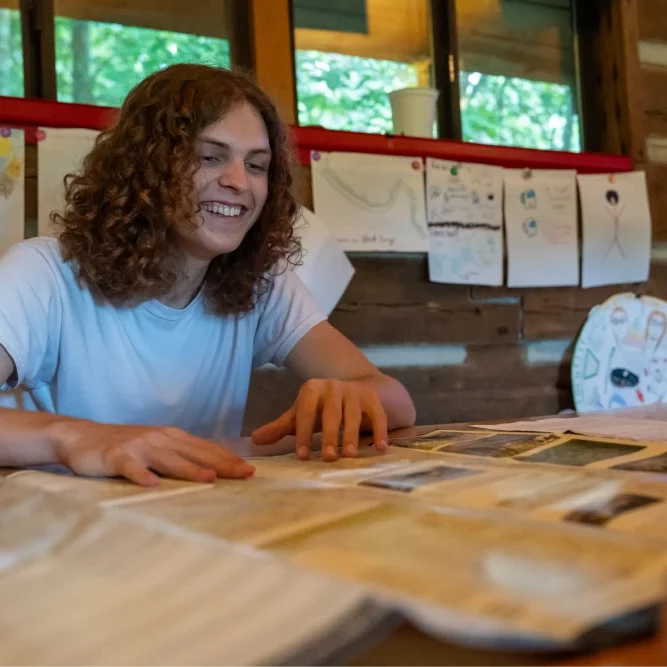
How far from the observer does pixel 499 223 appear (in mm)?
1834

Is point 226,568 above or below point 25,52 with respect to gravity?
below

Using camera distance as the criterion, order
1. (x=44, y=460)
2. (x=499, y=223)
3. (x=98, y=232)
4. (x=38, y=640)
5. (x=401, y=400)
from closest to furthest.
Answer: (x=38, y=640) → (x=44, y=460) → (x=401, y=400) → (x=98, y=232) → (x=499, y=223)

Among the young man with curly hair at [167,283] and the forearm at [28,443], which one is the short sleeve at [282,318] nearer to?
the young man with curly hair at [167,283]

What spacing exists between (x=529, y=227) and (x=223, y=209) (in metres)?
1.02

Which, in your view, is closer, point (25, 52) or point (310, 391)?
point (310, 391)

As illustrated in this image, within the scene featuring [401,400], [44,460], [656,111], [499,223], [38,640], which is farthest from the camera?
[656,111]

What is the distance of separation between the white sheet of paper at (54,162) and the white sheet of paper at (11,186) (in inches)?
1.3

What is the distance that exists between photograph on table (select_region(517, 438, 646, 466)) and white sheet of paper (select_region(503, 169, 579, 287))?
1156 millimetres

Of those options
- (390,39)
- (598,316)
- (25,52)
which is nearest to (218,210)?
(25,52)

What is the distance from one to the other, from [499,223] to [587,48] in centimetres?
70

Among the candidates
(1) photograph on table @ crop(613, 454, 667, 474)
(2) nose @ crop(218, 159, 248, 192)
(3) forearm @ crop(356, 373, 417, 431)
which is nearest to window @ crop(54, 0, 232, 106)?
(2) nose @ crop(218, 159, 248, 192)

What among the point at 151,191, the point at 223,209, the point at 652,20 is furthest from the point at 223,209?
the point at 652,20

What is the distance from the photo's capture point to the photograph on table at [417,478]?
0.54 meters

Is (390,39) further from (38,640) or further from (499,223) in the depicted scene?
(38,640)
